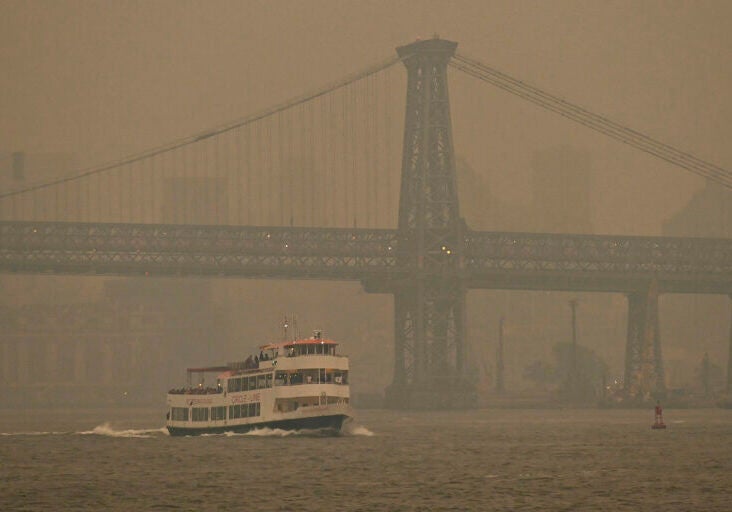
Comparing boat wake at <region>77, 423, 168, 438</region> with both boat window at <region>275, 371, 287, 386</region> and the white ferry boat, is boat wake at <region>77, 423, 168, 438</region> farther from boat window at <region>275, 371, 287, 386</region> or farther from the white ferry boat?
boat window at <region>275, 371, 287, 386</region>

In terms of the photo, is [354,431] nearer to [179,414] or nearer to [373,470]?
[179,414]

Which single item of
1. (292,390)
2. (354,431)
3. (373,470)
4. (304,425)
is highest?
(292,390)

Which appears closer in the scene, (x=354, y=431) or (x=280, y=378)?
(x=280, y=378)

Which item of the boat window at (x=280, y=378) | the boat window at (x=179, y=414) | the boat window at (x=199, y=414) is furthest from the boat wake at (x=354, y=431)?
the boat window at (x=179, y=414)

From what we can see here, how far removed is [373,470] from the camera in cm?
9631

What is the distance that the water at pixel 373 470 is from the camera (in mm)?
80688

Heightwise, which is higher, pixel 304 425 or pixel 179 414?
pixel 179 414

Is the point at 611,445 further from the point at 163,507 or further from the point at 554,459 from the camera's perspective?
the point at 163,507

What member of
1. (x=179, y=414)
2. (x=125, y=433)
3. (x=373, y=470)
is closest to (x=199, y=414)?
(x=179, y=414)

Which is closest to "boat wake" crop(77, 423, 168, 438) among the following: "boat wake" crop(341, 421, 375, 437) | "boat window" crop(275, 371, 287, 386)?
"boat wake" crop(341, 421, 375, 437)

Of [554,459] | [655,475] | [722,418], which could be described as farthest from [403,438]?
[722,418]

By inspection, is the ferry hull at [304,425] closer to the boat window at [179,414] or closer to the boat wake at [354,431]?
the boat window at [179,414]

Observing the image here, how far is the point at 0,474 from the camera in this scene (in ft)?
314

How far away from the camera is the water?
80688mm
